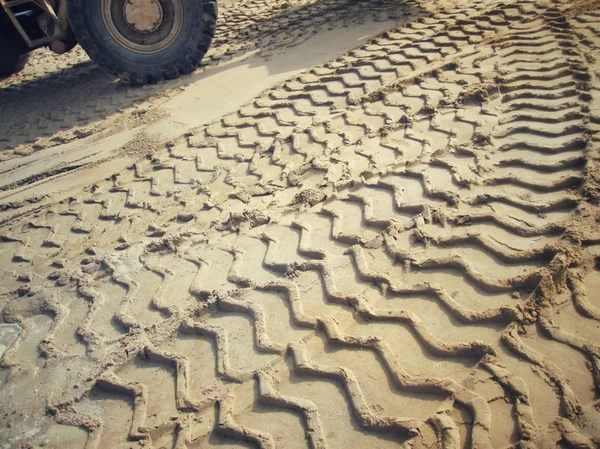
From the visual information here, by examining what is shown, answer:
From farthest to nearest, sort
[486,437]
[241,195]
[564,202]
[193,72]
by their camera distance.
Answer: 1. [193,72]
2. [241,195]
3. [564,202]
4. [486,437]

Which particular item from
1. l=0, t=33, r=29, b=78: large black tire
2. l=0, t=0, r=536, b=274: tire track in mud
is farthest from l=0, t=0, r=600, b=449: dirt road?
l=0, t=33, r=29, b=78: large black tire

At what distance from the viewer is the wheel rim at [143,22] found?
207 inches

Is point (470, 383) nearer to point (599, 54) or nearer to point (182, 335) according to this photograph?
point (182, 335)

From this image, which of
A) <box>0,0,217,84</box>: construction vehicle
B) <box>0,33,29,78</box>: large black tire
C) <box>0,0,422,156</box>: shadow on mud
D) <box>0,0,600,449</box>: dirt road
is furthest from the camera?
<box>0,33,29,78</box>: large black tire

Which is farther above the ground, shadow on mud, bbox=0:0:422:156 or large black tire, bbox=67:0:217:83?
large black tire, bbox=67:0:217:83

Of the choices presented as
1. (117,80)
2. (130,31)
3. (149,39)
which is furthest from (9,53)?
(149,39)

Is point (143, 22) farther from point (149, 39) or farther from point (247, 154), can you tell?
point (247, 154)

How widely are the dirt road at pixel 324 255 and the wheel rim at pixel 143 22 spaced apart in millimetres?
650

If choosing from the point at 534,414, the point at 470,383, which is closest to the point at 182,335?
the point at 470,383

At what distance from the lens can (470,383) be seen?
191 centimetres

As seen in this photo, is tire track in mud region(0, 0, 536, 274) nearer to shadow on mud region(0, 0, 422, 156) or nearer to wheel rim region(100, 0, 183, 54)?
shadow on mud region(0, 0, 422, 156)

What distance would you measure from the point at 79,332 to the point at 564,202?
9.54 ft

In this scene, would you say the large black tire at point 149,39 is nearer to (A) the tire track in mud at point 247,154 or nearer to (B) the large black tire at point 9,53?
(A) the tire track in mud at point 247,154

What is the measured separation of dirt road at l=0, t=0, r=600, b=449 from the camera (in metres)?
1.98
